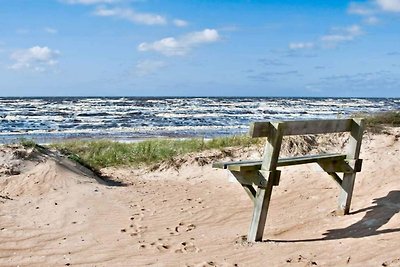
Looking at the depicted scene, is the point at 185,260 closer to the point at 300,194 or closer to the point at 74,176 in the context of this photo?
the point at 300,194

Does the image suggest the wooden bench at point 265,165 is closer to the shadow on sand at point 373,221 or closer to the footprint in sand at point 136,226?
the shadow on sand at point 373,221

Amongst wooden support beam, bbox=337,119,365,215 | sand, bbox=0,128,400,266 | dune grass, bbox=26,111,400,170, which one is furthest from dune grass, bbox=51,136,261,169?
wooden support beam, bbox=337,119,365,215

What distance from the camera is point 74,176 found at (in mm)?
9711

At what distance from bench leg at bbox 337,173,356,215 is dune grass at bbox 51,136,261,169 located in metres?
4.80

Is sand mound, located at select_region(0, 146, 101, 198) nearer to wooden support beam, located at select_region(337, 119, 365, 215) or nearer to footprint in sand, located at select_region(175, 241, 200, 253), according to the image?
footprint in sand, located at select_region(175, 241, 200, 253)

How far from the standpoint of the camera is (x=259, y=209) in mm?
6273

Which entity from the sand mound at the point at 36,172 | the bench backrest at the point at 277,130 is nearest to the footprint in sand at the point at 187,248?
the bench backrest at the point at 277,130

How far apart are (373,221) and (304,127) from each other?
1.65 m

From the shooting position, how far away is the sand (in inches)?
229

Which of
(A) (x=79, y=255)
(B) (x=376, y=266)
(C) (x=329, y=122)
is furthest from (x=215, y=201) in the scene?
(B) (x=376, y=266)

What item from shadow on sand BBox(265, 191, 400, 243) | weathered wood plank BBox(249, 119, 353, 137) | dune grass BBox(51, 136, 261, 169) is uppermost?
weathered wood plank BBox(249, 119, 353, 137)

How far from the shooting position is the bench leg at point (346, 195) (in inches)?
298

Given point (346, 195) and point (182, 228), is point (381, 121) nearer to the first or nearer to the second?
point (346, 195)

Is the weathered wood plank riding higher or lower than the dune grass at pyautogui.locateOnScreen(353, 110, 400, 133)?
higher
